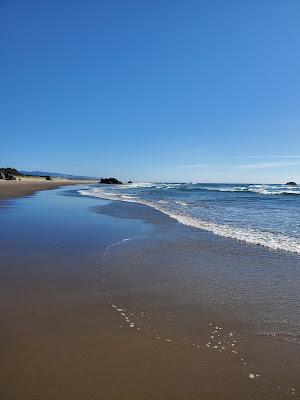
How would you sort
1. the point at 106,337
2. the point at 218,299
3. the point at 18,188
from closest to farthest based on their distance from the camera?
the point at 106,337, the point at 218,299, the point at 18,188

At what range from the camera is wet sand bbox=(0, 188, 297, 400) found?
317 centimetres

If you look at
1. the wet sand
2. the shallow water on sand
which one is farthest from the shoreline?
the wet sand

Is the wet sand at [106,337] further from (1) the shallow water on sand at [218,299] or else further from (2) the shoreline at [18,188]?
(2) the shoreline at [18,188]

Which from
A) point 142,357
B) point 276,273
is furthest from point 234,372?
point 276,273

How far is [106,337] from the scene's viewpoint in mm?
4109

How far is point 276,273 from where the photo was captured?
690 cm

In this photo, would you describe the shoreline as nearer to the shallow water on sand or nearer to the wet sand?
the shallow water on sand

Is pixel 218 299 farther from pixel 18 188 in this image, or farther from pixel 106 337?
pixel 18 188

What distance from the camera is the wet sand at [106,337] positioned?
317cm

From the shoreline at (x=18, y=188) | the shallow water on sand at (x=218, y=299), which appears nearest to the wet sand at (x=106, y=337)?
the shallow water on sand at (x=218, y=299)

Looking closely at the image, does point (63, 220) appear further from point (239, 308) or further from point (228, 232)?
point (239, 308)

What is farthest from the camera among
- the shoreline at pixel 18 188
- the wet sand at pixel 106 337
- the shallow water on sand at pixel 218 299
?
the shoreline at pixel 18 188

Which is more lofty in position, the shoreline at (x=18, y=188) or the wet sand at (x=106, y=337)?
the shoreline at (x=18, y=188)

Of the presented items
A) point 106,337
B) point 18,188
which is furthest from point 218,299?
point 18,188
